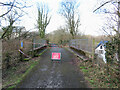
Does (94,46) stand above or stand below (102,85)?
above

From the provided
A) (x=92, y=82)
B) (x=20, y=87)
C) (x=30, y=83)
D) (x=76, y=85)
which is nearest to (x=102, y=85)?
(x=92, y=82)

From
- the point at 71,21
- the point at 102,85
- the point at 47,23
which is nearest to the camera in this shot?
the point at 102,85

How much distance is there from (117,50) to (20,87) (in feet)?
13.5

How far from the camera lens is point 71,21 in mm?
28719

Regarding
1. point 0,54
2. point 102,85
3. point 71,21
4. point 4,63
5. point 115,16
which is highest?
point 71,21

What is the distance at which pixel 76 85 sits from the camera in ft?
14.3

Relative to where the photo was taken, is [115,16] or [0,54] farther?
[0,54]

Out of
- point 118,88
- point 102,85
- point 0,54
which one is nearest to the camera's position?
point 118,88

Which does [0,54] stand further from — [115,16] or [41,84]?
[115,16]

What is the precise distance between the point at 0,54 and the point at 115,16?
5859mm

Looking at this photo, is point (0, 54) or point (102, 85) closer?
point (102, 85)

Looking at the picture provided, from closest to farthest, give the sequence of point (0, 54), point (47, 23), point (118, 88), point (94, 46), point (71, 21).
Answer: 1. point (118, 88)
2. point (0, 54)
3. point (94, 46)
4. point (71, 21)
5. point (47, 23)

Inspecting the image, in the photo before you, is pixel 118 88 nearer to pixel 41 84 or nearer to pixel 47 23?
pixel 41 84

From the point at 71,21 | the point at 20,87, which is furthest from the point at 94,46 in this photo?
the point at 71,21
